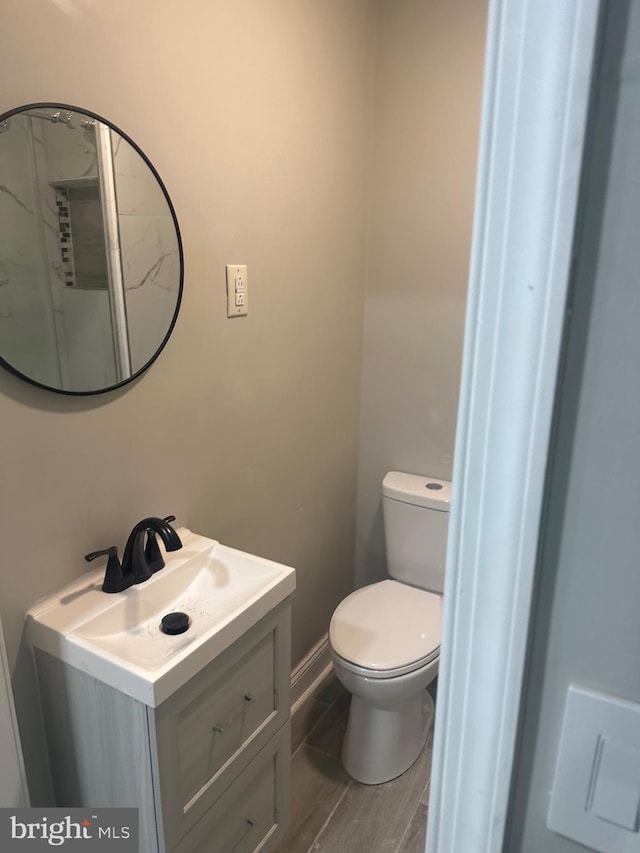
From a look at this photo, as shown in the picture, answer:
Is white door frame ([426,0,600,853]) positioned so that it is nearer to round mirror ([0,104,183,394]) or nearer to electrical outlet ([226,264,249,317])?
round mirror ([0,104,183,394])

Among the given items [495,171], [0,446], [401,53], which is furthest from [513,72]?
[401,53]

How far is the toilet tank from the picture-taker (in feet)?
6.94

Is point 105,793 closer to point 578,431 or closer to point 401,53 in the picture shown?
point 578,431

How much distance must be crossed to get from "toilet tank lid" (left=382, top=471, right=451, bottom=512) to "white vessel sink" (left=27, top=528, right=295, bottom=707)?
32.6 inches

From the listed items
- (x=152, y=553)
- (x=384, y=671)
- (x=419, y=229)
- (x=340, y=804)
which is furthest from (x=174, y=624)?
(x=419, y=229)

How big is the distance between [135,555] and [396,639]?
36.9 inches

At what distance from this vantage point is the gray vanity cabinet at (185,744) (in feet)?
3.73

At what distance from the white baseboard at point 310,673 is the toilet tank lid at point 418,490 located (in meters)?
0.69

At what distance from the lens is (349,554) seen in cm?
251

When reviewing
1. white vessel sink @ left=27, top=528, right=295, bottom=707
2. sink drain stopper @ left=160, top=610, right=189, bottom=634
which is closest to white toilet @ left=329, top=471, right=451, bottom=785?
white vessel sink @ left=27, top=528, right=295, bottom=707

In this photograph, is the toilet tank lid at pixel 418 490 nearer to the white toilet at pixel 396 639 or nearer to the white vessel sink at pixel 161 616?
the white toilet at pixel 396 639

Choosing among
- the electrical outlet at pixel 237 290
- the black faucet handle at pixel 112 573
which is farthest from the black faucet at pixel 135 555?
the electrical outlet at pixel 237 290

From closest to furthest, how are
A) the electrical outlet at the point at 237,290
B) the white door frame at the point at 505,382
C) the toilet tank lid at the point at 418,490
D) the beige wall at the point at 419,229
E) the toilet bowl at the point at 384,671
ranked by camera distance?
the white door frame at the point at 505,382, the electrical outlet at the point at 237,290, the toilet bowl at the point at 384,671, the beige wall at the point at 419,229, the toilet tank lid at the point at 418,490

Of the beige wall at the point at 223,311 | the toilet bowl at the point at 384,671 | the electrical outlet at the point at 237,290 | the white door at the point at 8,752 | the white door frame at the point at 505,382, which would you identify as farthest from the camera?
the toilet bowl at the point at 384,671
